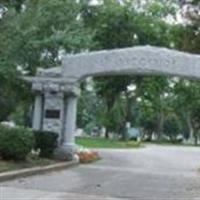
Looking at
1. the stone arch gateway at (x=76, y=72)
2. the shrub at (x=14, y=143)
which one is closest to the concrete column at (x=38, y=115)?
the stone arch gateway at (x=76, y=72)

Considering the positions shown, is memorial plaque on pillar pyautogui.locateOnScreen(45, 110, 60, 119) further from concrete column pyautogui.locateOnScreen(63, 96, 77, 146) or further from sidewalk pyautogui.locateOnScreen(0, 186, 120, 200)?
sidewalk pyautogui.locateOnScreen(0, 186, 120, 200)

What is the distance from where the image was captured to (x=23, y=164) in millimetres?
21234

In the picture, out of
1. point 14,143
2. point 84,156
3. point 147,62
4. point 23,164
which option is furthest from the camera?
point 84,156

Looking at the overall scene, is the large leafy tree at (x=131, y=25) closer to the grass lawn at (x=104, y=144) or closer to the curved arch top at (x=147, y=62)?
the grass lawn at (x=104, y=144)

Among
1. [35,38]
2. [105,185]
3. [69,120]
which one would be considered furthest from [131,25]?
[105,185]

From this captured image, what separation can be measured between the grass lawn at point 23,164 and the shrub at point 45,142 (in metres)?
0.75

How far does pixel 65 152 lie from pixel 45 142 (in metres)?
1.41

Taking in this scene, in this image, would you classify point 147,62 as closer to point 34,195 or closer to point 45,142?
point 45,142

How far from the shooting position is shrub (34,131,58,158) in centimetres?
2500

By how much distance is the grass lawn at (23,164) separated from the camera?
19656 mm

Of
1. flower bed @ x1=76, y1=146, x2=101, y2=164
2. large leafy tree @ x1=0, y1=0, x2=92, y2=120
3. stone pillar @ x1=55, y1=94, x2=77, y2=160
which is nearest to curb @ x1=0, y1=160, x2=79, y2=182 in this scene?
stone pillar @ x1=55, y1=94, x2=77, y2=160

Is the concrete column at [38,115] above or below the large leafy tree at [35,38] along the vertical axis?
below

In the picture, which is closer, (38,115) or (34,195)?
(34,195)

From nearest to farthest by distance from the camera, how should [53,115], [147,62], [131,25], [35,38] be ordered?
[147,62]
[53,115]
[35,38]
[131,25]
